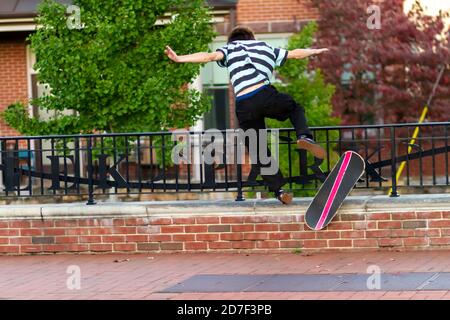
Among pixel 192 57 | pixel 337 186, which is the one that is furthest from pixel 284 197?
pixel 192 57

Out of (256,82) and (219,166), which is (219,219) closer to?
(219,166)

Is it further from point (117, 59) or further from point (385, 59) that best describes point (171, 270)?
point (385, 59)

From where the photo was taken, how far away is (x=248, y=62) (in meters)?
10.2

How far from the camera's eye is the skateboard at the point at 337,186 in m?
10.5

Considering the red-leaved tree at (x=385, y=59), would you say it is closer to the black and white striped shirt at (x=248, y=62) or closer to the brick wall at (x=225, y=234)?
the brick wall at (x=225, y=234)

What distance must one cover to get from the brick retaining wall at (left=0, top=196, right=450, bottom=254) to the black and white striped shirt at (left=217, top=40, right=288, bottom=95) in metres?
1.33

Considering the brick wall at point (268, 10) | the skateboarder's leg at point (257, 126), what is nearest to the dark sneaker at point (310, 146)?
the skateboarder's leg at point (257, 126)

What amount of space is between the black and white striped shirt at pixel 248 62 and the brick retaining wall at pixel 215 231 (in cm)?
133

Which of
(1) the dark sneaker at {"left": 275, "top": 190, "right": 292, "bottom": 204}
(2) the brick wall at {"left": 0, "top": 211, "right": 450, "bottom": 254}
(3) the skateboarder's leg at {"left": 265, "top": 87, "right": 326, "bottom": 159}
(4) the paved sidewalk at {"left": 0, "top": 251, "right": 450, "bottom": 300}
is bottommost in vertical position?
(4) the paved sidewalk at {"left": 0, "top": 251, "right": 450, "bottom": 300}

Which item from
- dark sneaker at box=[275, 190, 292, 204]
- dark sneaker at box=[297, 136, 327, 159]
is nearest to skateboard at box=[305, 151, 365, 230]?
dark sneaker at box=[275, 190, 292, 204]

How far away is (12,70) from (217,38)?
402cm

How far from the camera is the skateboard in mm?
10461

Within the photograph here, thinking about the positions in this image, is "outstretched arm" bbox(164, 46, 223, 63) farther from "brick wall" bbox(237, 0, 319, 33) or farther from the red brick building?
"brick wall" bbox(237, 0, 319, 33)

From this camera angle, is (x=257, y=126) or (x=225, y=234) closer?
(x=257, y=126)
